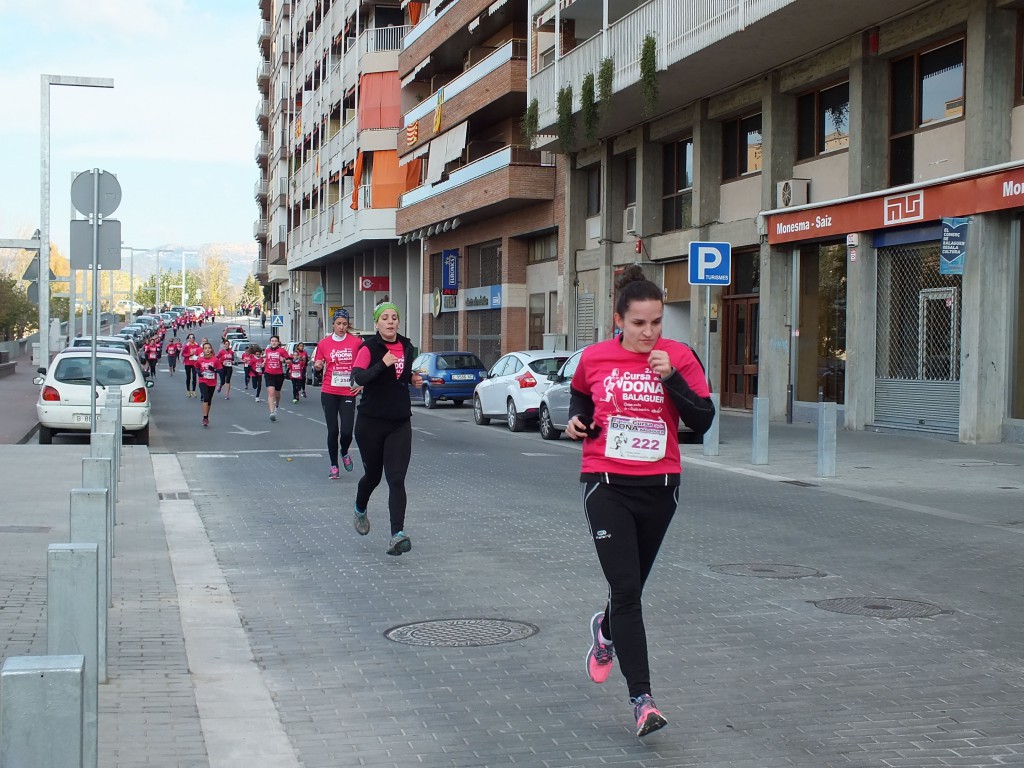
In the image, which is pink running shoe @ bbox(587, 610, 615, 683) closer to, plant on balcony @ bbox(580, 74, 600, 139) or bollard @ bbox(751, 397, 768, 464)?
bollard @ bbox(751, 397, 768, 464)

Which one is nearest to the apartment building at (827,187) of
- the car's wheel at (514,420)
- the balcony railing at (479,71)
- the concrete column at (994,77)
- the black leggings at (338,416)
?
the concrete column at (994,77)

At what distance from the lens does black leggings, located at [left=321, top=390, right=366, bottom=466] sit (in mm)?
13875

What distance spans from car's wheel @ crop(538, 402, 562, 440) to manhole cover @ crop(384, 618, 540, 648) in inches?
590

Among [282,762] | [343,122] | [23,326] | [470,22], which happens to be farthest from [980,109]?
[23,326]

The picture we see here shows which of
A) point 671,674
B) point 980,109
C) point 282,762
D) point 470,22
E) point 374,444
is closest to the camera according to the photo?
point 282,762

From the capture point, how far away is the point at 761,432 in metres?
17.1

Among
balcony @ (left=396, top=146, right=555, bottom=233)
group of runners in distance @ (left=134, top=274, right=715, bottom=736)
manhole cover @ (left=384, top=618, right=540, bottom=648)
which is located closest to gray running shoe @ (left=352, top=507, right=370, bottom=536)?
manhole cover @ (left=384, top=618, right=540, bottom=648)

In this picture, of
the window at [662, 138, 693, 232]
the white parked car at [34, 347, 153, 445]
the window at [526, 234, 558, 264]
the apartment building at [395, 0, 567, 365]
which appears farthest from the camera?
the window at [526, 234, 558, 264]

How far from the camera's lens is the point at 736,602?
25.1 ft

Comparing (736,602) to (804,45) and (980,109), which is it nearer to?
(980,109)

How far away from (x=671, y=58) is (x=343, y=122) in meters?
35.5

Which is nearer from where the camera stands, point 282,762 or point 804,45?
point 282,762

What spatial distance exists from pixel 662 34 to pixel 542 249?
14.0 meters

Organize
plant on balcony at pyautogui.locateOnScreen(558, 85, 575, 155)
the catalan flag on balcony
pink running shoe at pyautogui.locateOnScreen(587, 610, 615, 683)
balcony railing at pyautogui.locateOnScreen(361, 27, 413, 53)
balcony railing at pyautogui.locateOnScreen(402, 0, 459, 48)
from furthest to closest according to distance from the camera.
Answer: balcony railing at pyautogui.locateOnScreen(361, 27, 413, 53) → the catalan flag on balcony → balcony railing at pyautogui.locateOnScreen(402, 0, 459, 48) → plant on balcony at pyautogui.locateOnScreen(558, 85, 575, 155) → pink running shoe at pyautogui.locateOnScreen(587, 610, 615, 683)
